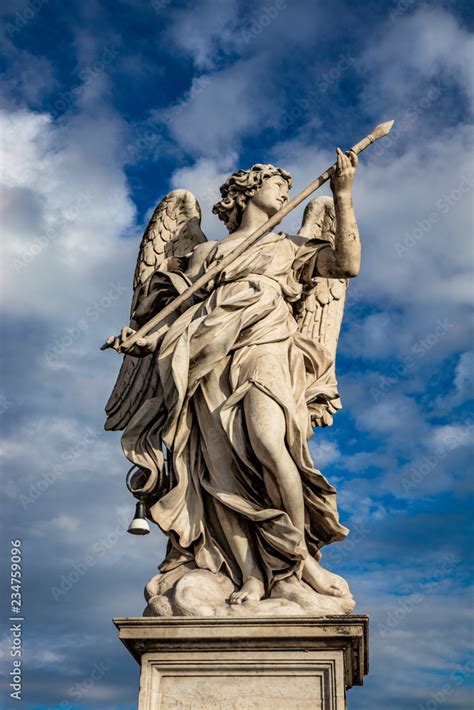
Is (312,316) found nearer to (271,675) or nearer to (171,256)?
(171,256)

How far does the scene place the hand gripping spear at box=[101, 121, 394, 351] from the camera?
808 cm

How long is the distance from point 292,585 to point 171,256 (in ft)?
12.3

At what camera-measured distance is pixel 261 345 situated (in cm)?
794

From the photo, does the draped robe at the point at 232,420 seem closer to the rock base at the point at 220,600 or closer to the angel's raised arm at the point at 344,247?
the rock base at the point at 220,600

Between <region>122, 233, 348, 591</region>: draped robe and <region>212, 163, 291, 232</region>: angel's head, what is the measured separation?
616 millimetres

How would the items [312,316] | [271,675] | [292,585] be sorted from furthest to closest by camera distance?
[312,316] < [292,585] < [271,675]

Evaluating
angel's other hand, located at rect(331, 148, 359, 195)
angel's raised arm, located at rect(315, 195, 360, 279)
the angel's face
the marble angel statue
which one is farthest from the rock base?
the angel's face

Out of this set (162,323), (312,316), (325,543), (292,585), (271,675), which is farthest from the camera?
(312,316)

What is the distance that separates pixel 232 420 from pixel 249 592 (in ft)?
4.56

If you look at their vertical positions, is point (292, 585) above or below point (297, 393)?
below

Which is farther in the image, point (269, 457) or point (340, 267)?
point (340, 267)

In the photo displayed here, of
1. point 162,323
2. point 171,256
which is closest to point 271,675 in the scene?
point 162,323

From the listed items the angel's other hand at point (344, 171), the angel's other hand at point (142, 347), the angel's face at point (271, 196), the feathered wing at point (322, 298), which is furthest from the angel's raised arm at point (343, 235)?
the angel's other hand at point (142, 347)

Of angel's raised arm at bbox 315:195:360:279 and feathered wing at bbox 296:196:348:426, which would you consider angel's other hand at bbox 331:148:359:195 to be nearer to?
angel's raised arm at bbox 315:195:360:279
